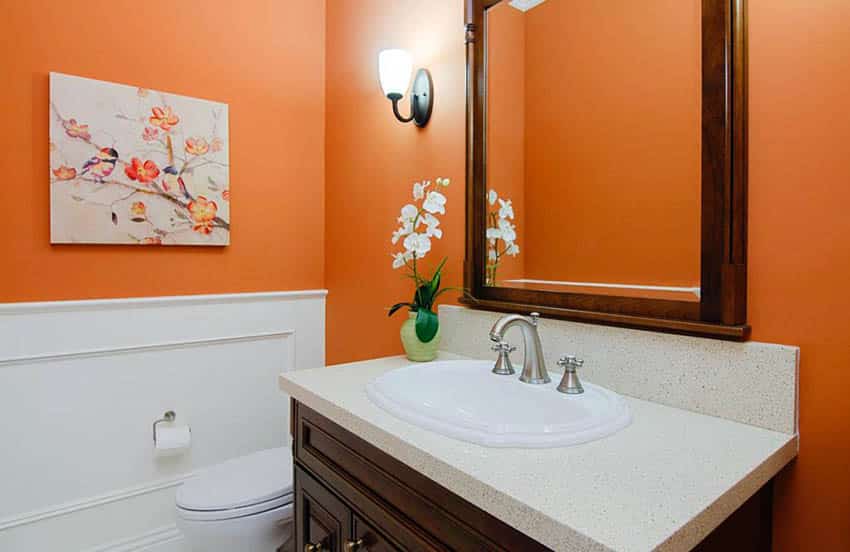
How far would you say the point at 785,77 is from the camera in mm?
918

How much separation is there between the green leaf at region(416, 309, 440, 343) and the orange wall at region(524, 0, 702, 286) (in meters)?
0.32

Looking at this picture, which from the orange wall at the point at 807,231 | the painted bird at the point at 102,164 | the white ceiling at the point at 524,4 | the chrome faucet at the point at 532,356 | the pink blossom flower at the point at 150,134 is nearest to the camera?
the orange wall at the point at 807,231

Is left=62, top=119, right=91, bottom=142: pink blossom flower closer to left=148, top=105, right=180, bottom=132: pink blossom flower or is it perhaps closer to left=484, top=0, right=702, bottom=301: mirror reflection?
left=148, top=105, right=180, bottom=132: pink blossom flower

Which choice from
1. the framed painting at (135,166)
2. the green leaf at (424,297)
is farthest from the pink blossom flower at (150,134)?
the green leaf at (424,297)

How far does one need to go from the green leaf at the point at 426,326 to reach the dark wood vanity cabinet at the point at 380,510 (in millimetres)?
402

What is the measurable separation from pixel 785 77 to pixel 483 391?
90 centimetres

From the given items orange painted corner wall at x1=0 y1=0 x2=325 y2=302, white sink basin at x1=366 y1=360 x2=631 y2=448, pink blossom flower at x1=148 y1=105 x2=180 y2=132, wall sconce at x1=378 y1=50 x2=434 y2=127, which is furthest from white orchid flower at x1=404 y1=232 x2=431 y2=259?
pink blossom flower at x1=148 y1=105 x2=180 y2=132

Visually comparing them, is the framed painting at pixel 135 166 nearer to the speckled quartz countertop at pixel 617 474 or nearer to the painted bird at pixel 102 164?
the painted bird at pixel 102 164

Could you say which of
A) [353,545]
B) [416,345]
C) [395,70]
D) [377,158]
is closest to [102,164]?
[377,158]

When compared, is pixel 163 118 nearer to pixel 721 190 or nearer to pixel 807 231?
pixel 721 190

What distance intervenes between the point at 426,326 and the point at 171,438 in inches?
46.1

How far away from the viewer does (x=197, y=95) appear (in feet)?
6.69

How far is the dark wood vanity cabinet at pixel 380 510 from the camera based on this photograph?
0.78 metres

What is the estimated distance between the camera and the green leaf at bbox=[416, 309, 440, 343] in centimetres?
150
